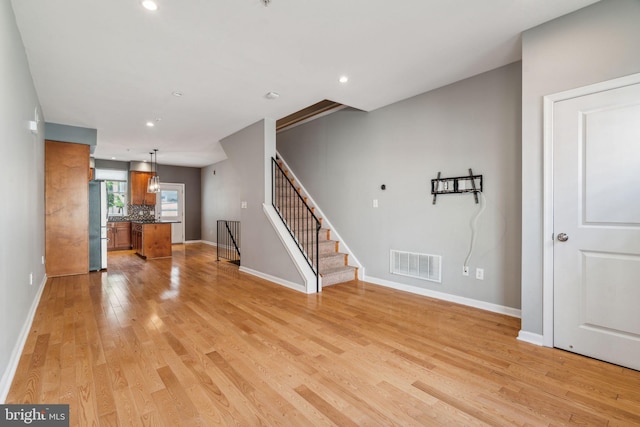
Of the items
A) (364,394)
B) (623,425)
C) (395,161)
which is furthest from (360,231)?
(623,425)

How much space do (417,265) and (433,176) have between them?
122cm

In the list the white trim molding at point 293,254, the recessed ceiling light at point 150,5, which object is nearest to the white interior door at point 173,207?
the white trim molding at point 293,254

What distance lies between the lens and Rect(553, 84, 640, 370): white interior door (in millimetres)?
2160

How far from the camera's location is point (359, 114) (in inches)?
189

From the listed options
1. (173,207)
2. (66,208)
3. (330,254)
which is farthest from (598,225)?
(173,207)

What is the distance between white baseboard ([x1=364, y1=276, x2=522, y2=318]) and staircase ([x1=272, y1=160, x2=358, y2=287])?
0.48m

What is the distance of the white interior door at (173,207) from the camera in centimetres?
→ 966

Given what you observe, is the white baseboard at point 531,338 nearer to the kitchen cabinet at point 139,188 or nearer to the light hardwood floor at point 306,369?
the light hardwood floor at point 306,369

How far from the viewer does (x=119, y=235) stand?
8.52 meters

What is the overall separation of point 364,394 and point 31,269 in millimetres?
3727

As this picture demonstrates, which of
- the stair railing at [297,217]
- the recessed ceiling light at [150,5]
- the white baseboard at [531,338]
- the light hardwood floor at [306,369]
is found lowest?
the light hardwood floor at [306,369]

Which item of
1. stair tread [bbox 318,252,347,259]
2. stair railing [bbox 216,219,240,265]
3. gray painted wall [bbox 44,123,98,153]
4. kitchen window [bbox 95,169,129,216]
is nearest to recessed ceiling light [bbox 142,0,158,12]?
stair tread [bbox 318,252,347,259]

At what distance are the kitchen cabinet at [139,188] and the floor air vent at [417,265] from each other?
790 centimetres

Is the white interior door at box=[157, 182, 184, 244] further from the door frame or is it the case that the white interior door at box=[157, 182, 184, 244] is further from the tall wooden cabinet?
the door frame
